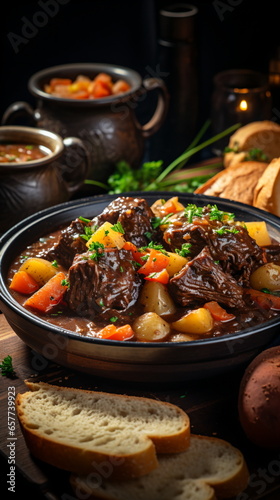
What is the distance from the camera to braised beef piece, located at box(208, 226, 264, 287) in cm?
359

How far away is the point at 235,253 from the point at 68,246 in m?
0.94

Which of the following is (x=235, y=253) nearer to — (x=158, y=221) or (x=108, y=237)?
(x=158, y=221)

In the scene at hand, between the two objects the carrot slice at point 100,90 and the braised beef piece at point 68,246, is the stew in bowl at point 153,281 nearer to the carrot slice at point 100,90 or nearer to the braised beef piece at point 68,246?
the braised beef piece at point 68,246

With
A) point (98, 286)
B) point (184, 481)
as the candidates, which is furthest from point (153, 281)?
point (184, 481)

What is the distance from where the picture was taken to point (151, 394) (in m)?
3.27

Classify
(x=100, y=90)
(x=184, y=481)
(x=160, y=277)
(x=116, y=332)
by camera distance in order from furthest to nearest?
(x=100, y=90), (x=160, y=277), (x=116, y=332), (x=184, y=481)

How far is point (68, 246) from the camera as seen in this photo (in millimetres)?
3822

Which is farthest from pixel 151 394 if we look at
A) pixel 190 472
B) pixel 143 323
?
pixel 190 472

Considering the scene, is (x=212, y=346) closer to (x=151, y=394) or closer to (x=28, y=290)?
(x=151, y=394)

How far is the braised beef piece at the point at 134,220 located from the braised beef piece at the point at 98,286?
0.36 metres

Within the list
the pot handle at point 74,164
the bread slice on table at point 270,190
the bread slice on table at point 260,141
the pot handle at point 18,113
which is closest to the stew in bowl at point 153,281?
the bread slice on table at point 270,190

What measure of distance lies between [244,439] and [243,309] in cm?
68

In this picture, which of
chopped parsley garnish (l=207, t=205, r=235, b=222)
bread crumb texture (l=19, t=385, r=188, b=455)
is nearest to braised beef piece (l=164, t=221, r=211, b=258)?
chopped parsley garnish (l=207, t=205, r=235, b=222)

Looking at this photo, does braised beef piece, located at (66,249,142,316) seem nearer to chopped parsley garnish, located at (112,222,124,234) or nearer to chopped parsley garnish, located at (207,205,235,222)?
chopped parsley garnish, located at (112,222,124,234)
